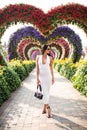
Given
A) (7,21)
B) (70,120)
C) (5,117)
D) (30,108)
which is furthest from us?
(7,21)

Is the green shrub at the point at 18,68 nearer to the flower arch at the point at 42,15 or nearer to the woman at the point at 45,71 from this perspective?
the flower arch at the point at 42,15

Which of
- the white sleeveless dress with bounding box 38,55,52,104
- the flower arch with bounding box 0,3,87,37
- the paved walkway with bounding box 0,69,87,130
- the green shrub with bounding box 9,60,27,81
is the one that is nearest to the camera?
the paved walkway with bounding box 0,69,87,130

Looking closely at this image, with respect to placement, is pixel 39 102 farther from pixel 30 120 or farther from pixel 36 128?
pixel 36 128

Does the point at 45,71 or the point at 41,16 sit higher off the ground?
the point at 41,16

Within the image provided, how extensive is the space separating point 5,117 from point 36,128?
130 centimetres

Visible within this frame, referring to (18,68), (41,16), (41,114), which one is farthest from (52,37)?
(41,114)

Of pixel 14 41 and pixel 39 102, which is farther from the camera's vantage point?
pixel 14 41

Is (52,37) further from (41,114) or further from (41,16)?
(41,114)

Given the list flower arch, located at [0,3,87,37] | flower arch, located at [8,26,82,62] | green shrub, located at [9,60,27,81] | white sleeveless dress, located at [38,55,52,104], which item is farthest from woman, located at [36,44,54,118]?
flower arch, located at [8,26,82,62]

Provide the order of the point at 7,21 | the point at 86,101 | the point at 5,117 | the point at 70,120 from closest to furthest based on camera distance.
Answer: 1. the point at 70,120
2. the point at 5,117
3. the point at 86,101
4. the point at 7,21

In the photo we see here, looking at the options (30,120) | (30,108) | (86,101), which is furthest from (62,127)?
(86,101)

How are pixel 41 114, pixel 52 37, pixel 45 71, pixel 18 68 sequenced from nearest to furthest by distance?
pixel 45 71, pixel 41 114, pixel 18 68, pixel 52 37

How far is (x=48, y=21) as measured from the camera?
14.3m

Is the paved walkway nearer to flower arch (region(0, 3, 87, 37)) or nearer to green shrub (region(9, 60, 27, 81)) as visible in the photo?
flower arch (region(0, 3, 87, 37))
